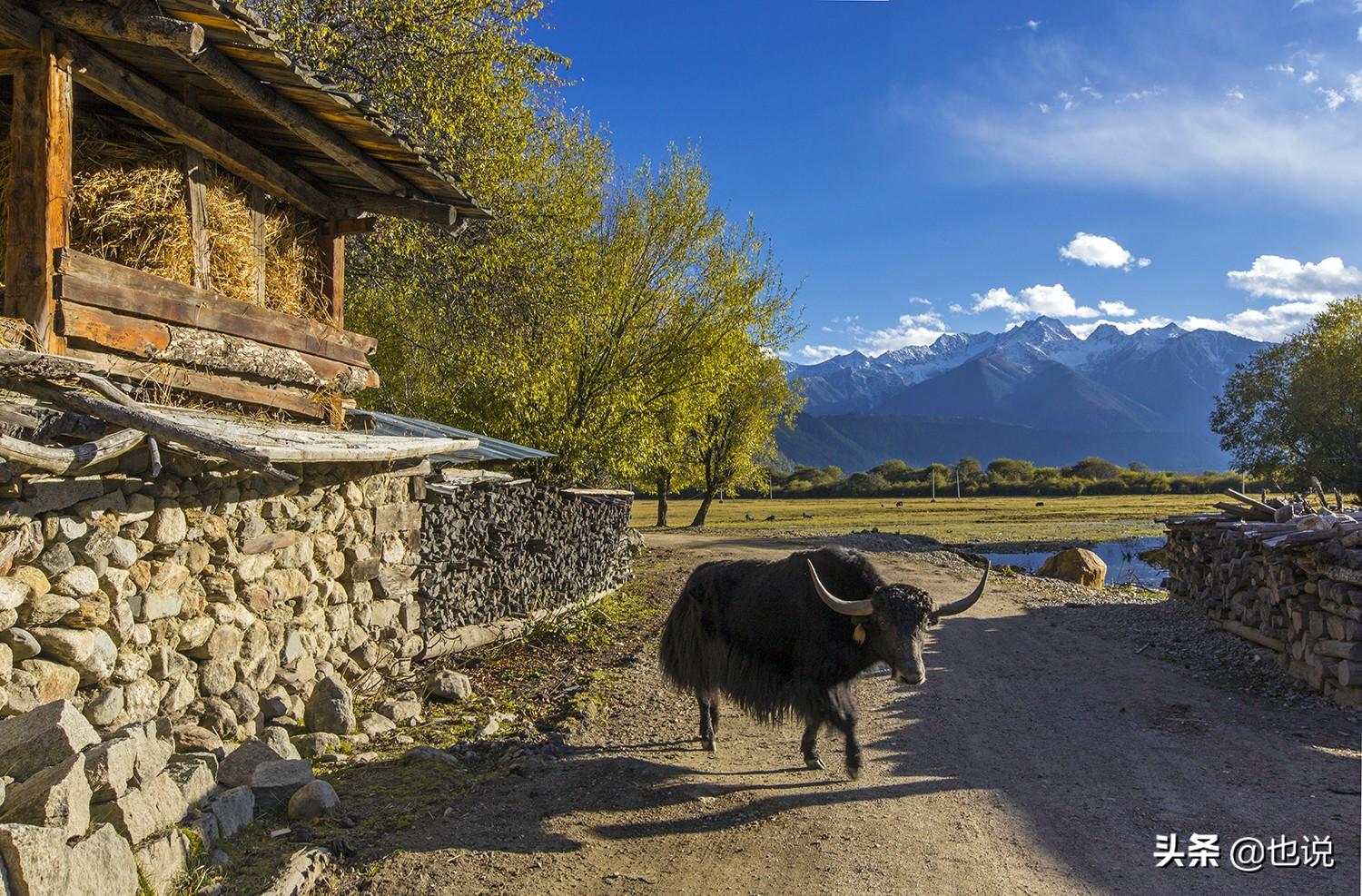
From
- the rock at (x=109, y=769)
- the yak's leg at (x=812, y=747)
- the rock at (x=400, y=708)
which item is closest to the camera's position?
the rock at (x=109, y=769)

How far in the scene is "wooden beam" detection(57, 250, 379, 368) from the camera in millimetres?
5711

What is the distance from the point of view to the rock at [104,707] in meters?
5.11

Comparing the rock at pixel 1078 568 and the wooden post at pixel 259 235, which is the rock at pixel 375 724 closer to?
the wooden post at pixel 259 235

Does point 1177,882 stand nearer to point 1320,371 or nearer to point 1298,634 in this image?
point 1298,634

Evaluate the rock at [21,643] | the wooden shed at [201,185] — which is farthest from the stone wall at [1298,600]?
the rock at [21,643]

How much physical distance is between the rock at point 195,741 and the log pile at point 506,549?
3.66 metres

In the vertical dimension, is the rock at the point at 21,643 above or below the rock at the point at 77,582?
below

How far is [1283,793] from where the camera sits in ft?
18.9

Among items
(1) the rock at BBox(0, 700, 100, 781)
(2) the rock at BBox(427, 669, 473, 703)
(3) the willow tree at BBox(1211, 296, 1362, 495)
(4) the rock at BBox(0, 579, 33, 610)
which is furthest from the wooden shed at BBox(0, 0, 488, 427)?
(3) the willow tree at BBox(1211, 296, 1362, 495)

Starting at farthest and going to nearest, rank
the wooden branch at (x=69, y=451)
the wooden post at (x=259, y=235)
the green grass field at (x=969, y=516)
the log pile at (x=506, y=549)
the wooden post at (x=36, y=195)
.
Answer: the green grass field at (x=969, y=516) → the log pile at (x=506, y=549) → the wooden post at (x=259, y=235) → the wooden post at (x=36, y=195) → the wooden branch at (x=69, y=451)

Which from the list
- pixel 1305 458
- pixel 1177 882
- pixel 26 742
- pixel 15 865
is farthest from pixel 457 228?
pixel 1305 458

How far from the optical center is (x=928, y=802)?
18.9 feet

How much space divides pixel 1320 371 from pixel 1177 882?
3280cm

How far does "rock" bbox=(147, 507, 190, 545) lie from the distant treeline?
232ft
